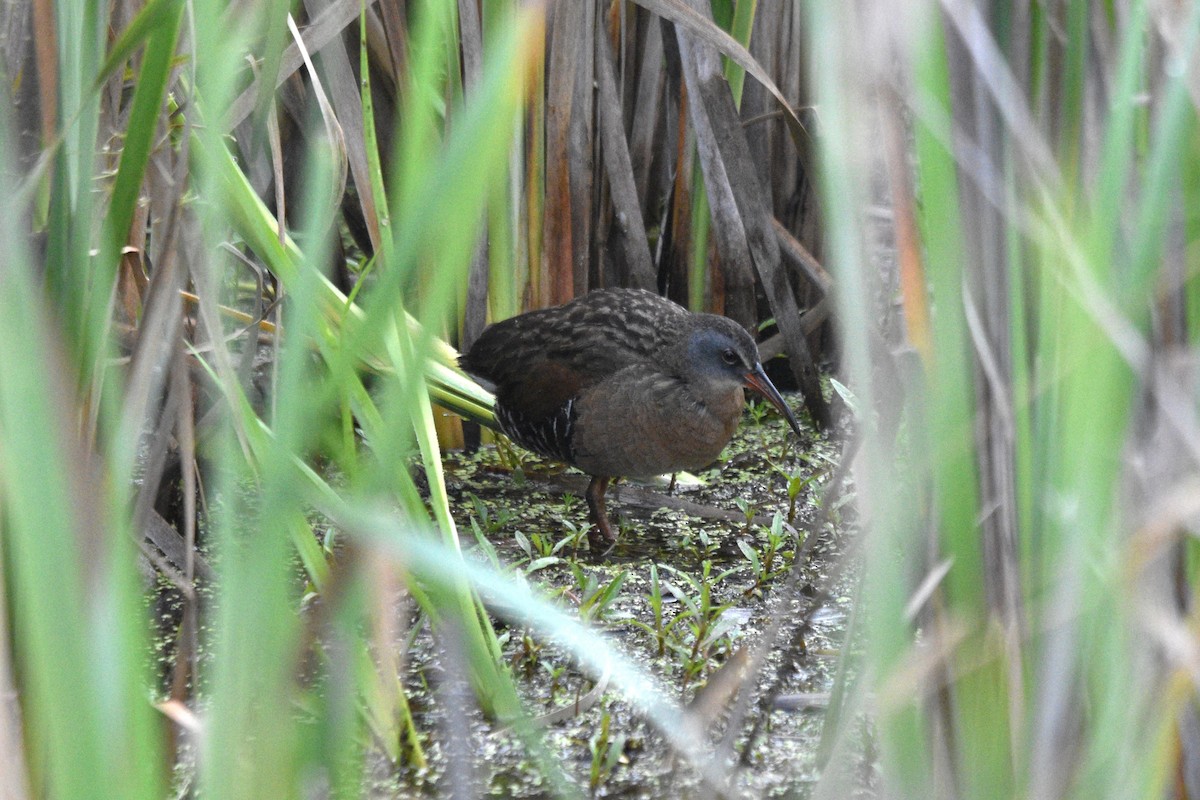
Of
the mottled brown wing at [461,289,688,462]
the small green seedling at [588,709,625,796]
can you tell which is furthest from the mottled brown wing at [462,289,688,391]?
the small green seedling at [588,709,625,796]

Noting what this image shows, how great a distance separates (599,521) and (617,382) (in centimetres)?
37

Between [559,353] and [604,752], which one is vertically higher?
[559,353]

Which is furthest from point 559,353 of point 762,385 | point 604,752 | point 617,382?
point 604,752

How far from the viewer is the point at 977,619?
1.06m

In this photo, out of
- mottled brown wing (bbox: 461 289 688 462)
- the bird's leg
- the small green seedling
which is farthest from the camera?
mottled brown wing (bbox: 461 289 688 462)

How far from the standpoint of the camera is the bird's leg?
306cm

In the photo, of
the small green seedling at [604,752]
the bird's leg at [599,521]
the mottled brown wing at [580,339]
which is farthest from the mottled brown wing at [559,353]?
the small green seedling at [604,752]

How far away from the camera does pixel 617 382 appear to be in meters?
3.27

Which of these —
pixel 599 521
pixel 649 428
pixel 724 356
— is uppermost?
pixel 724 356

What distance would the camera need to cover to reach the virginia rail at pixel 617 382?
315 centimetres

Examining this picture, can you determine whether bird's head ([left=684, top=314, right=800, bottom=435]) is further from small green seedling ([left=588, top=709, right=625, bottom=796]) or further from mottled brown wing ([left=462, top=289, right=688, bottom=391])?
small green seedling ([left=588, top=709, right=625, bottom=796])

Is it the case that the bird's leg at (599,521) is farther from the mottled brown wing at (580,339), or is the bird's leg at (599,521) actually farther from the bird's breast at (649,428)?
the mottled brown wing at (580,339)

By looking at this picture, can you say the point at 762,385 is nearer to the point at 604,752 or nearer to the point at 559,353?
the point at 559,353

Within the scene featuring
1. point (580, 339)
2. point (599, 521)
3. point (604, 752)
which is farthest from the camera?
point (580, 339)
